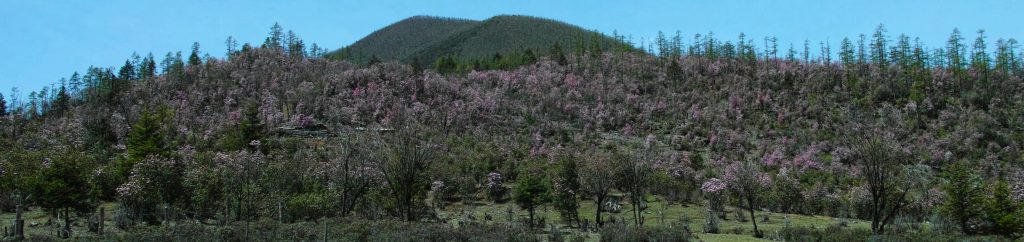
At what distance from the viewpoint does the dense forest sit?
126 ft

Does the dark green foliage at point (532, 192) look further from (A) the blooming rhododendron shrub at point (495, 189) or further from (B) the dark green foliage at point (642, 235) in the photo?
(B) the dark green foliage at point (642, 235)

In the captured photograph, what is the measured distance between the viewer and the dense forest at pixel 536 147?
38500 millimetres

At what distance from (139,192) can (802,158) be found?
5629 centimetres

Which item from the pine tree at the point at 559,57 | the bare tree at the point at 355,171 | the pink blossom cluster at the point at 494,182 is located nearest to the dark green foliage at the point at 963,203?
the pink blossom cluster at the point at 494,182

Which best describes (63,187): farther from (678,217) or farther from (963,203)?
(963,203)

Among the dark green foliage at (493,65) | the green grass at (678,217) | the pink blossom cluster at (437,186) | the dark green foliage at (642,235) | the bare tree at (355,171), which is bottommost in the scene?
the green grass at (678,217)

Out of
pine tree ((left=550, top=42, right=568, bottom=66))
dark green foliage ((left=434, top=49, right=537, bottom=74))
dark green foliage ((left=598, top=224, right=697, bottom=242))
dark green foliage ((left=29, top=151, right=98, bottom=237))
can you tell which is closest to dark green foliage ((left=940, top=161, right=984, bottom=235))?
dark green foliage ((left=598, top=224, right=697, bottom=242))

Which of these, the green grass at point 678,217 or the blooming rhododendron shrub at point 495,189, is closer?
the green grass at point 678,217

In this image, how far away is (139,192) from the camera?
131ft

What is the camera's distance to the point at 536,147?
7869 cm

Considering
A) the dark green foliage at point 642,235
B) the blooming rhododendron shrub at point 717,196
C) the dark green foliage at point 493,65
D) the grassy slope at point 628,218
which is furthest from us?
the dark green foliage at point 493,65

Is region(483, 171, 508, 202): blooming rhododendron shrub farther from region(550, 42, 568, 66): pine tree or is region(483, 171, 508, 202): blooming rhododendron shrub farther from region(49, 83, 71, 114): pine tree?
region(49, 83, 71, 114): pine tree

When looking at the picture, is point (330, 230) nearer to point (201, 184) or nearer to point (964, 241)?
point (201, 184)

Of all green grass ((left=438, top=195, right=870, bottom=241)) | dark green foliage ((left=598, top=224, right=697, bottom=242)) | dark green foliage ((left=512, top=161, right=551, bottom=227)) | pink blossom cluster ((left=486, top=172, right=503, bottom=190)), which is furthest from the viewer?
pink blossom cluster ((left=486, top=172, right=503, bottom=190))
